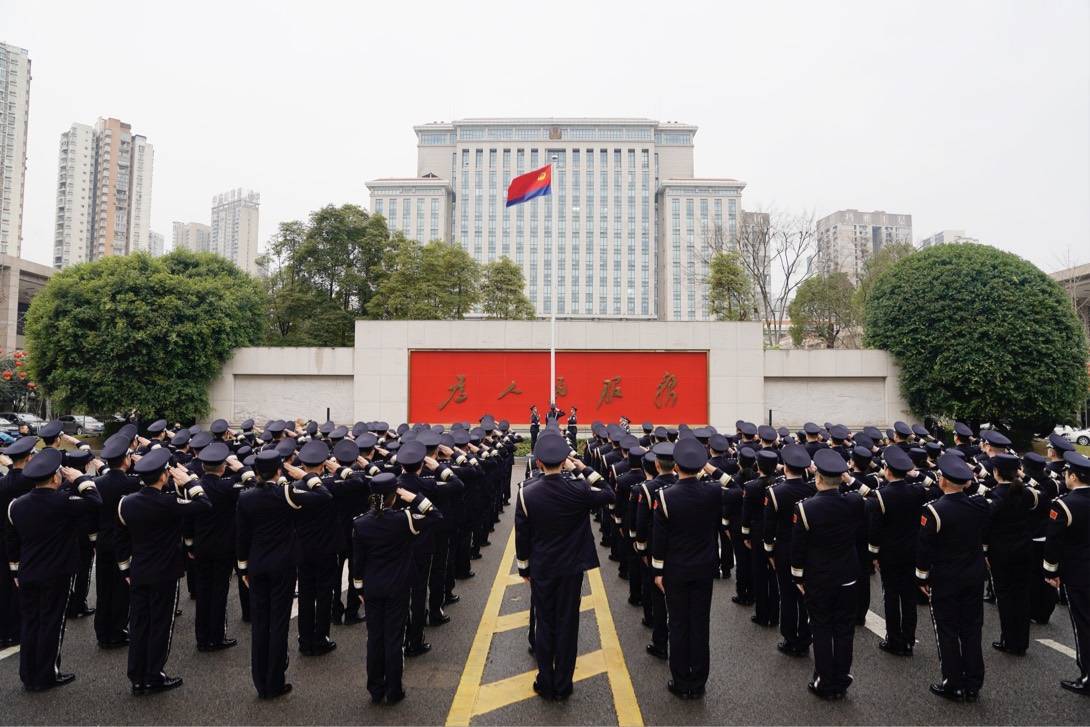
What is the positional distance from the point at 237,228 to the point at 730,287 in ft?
359

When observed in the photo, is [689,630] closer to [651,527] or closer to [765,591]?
[651,527]

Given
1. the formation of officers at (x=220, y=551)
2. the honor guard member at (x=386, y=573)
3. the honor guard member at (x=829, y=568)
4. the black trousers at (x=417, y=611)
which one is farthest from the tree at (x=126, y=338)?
the honor guard member at (x=829, y=568)

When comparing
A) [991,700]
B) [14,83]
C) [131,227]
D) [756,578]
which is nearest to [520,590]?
[756,578]

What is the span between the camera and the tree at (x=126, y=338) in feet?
62.9

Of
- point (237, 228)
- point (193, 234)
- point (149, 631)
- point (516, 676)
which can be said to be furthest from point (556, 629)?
point (193, 234)

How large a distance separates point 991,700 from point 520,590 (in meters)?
4.40

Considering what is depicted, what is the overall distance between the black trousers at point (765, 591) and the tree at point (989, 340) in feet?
58.3

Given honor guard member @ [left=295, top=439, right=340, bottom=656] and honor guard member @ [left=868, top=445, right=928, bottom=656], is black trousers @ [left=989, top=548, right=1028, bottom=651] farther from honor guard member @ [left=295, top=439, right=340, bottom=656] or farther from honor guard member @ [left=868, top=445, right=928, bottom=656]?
honor guard member @ [left=295, top=439, right=340, bottom=656]

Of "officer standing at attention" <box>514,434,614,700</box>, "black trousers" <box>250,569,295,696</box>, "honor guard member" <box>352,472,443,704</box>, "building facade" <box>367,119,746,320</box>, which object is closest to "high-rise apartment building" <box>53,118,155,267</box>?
"building facade" <box>367,119,746,320</box>

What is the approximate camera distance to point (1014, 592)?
502 cm

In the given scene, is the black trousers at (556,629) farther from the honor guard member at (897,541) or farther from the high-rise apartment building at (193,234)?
the high-rise apartment building at (193,234)

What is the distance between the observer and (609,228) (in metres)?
86.1

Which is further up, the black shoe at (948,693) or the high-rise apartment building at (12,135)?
the high-rise apartment building at (12,135)

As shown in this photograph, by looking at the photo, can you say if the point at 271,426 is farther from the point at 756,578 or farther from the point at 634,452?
the point at 756,578
